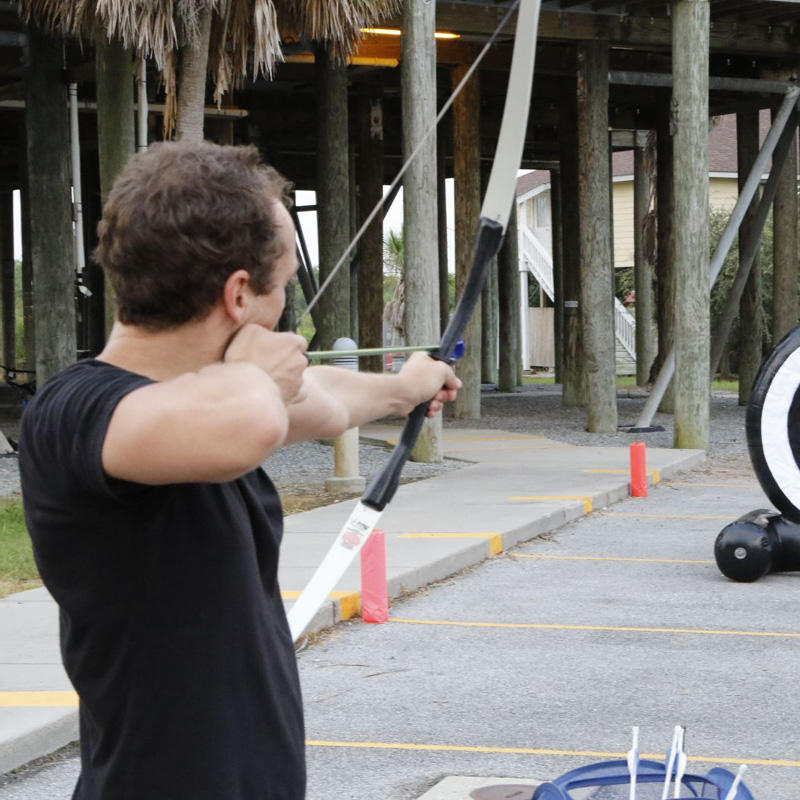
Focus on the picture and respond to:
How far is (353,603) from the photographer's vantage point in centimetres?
778

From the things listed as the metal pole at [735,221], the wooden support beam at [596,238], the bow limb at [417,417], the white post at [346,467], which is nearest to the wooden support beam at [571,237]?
the metal pole at [735,221]

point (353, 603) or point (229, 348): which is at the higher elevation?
point (229, 348)

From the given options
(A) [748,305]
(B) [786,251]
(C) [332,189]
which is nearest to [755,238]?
(B) [786,251]

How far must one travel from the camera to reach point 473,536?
9.77 meters

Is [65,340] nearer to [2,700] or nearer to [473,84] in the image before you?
[473,84]

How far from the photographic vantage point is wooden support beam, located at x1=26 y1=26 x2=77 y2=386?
50.4ft

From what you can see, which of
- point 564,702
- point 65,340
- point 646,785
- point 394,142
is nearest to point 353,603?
point 564,702

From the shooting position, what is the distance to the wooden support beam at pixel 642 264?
28578 millimetres

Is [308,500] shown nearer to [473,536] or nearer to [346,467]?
[346,467]

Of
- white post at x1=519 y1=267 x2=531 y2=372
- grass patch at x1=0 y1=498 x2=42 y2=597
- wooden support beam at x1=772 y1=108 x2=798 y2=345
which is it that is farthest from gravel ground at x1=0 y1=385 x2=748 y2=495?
white post at x1=519 y1=267 x2=531 y2=372

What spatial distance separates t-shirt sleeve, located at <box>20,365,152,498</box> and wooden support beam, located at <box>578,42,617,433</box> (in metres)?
15.1

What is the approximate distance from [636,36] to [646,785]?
1573cm

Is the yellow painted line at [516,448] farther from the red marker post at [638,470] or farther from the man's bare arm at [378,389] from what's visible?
the man's bare arm at [378,389]

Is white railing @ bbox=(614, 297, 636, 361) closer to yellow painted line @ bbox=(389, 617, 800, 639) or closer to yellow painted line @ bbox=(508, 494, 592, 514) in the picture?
yellow painted line @ bbox=(508, 494, 592, 514)
